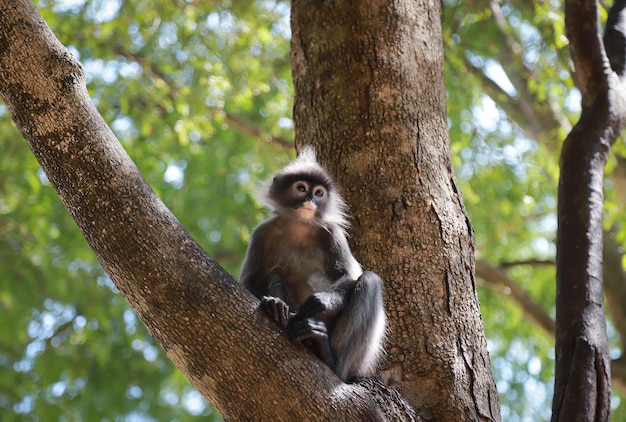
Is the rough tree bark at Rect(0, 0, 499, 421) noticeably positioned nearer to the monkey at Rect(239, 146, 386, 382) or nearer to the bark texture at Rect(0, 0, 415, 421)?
the bark texture at Rect(0, 0, 415, 421)

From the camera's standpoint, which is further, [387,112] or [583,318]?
[387,112]

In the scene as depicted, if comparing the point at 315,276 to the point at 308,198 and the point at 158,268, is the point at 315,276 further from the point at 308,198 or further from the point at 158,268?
the point at 158,268

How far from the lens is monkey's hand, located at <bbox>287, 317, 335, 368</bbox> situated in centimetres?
268

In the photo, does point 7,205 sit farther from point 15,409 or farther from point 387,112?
point 387,112

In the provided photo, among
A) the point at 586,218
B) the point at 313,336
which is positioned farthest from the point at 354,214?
the point at 586,218

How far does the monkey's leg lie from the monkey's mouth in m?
1.00

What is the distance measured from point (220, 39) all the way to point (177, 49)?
523 mm

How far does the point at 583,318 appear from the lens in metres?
3.38

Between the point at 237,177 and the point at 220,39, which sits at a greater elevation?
the point at 220,39

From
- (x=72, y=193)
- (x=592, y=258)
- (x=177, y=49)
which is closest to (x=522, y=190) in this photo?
(x=177, y=49)

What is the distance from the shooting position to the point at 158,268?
253 centimetres

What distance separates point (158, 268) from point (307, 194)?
171cm

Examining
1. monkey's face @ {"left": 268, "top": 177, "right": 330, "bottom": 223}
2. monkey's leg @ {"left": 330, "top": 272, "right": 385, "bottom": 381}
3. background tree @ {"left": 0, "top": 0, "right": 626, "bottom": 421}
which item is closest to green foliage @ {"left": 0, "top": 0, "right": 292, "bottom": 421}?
background tree @ {"left": 0, "top": 0, "right": 626, "bottom": 421}

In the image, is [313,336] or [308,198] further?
[308,198]
